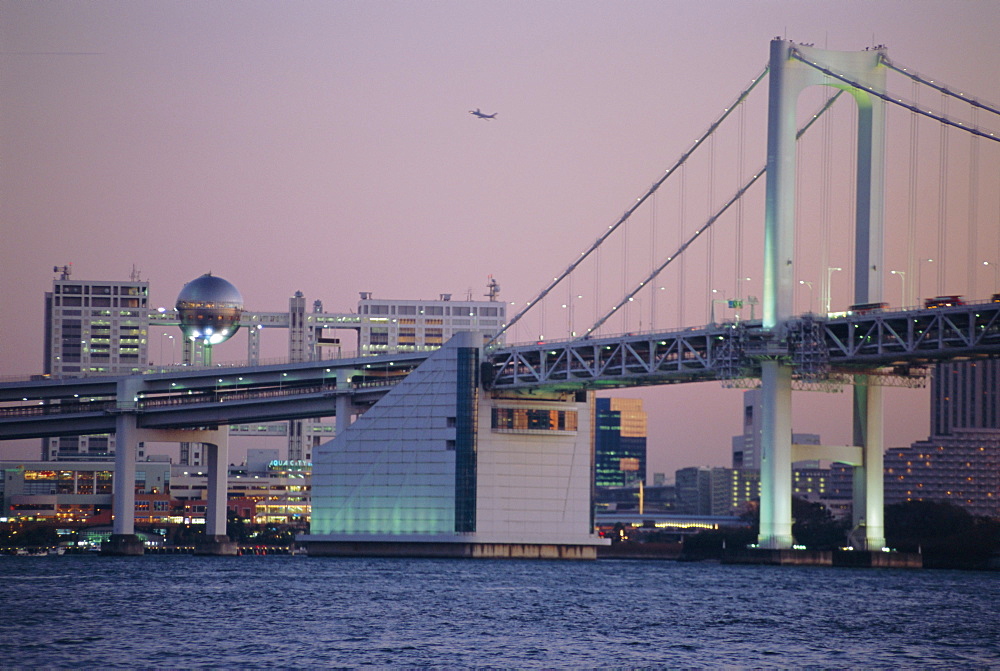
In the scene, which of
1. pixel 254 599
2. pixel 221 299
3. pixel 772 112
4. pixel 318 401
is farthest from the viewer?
pixel 221 299

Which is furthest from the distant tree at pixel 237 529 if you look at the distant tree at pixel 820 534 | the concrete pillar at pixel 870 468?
the concrete pillar at pixel 870 468

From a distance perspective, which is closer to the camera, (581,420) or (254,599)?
(254,599)

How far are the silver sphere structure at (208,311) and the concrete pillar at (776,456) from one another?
54.0 meters

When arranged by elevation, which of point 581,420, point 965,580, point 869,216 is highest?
point 869,216

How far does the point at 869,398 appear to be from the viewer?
77562 mm

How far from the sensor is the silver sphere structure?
118312 millimetres

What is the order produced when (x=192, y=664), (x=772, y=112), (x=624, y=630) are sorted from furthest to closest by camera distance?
(x=772, y=112) < (x=624, y=630) < (x=192, y=664)

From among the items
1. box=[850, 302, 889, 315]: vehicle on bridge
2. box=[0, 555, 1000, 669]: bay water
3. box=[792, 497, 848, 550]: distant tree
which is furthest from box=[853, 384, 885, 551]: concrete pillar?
box=[792, 497, 848, 550]: distant tree

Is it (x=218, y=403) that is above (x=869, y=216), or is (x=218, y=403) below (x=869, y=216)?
below

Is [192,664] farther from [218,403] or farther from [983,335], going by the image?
[218,403]

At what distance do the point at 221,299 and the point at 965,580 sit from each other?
59539 millimetres

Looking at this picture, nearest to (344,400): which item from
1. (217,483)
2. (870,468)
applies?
(217,483)

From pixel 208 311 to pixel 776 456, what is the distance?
182 ft

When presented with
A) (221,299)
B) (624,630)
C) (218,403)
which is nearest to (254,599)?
(624,630)
